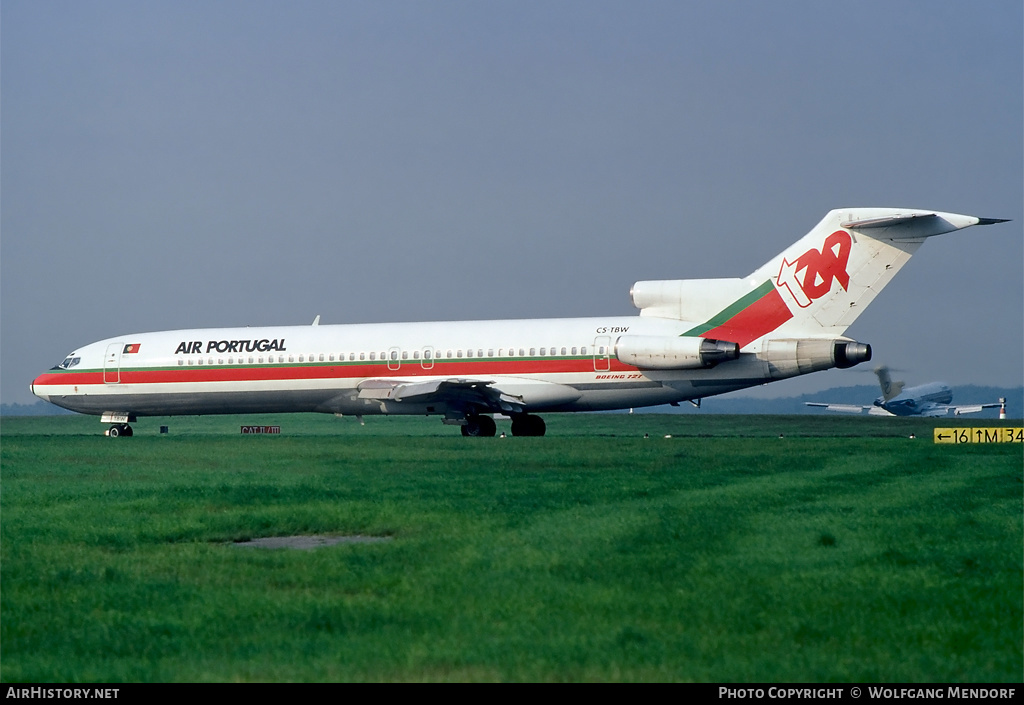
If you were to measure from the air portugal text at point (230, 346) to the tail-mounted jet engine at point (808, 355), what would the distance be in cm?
1568

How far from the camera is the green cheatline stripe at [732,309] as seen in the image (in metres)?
32.4

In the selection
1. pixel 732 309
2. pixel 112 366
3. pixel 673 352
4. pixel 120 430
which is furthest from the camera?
pixel 120 430

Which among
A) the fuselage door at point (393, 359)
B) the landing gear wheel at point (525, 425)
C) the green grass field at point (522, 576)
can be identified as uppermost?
the fuselage door at point (393, 359)

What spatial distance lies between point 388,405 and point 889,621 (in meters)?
28.6

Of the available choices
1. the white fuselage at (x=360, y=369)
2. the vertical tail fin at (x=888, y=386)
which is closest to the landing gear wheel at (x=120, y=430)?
the white fuselage at (x=360, y=369)

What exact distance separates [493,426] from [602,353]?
5.00 m

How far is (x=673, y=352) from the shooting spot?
32219mm

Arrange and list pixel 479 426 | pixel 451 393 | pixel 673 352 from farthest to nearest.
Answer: pixel 479 426
pixel 451 393
pixel 673 352

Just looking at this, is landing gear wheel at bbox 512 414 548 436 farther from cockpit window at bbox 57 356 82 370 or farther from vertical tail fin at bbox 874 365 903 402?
vertical tail fin at bbox 874 365 903 402

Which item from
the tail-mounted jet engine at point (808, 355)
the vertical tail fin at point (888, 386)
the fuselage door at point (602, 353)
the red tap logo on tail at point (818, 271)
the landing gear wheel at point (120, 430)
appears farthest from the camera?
the vertical tail fin at point (888, 386)

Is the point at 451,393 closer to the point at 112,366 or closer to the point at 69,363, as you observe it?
the point at 112,366

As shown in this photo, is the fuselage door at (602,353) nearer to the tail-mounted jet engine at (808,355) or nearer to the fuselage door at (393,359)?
the tail-mounted jet engine at (808,355)

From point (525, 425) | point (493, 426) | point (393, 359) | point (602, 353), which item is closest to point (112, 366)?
point (393, 359)

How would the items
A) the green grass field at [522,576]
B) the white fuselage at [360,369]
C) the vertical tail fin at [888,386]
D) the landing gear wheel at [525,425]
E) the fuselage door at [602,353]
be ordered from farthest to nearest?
the vertical tail fin at [888,386]
the landing gear wheel at [525,425]
the white fuselage at [360,369]
the fuselage door at [602,353]
the green grass field at [522,576]
